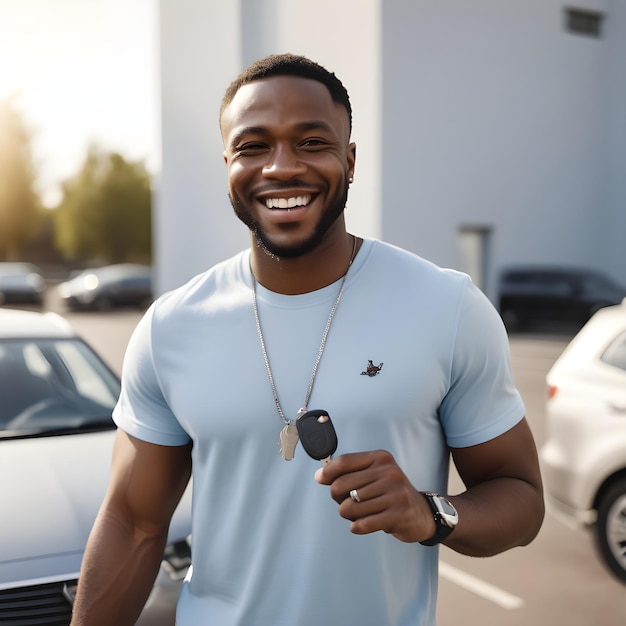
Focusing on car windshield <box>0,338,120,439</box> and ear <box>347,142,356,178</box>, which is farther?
car windshield <box>0,338,120,439</box>

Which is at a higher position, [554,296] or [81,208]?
[554,296]

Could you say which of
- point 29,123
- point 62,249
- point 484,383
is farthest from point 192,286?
Result: point 62,249

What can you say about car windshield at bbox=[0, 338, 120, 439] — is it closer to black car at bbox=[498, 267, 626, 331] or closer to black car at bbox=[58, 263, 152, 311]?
black car at bbox=[498, 267, 626, 331]

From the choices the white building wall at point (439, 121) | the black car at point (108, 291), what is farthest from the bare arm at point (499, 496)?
the black car at point (108, 291)

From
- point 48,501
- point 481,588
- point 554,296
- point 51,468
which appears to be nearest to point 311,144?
point 48,501

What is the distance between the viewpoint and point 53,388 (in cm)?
426

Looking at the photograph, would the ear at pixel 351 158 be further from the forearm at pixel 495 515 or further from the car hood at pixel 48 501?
the car hood at pixel 48 501

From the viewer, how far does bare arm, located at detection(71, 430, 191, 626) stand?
67.2 inches

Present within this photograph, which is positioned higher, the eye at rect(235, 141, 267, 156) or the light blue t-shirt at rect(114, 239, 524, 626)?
the eye at rect(235, 141, 267, 156)

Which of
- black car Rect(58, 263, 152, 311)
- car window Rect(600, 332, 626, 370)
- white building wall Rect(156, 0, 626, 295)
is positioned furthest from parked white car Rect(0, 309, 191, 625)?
black car Rect(58, 263, 152, 311)

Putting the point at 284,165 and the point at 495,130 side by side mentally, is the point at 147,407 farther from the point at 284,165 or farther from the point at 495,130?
the point at 495,130

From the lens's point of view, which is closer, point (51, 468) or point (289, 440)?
point (289, 440)

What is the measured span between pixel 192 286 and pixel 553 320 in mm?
18491

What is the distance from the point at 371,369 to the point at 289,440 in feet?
0.63
